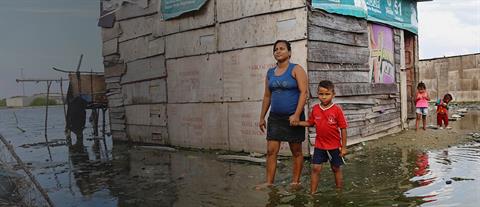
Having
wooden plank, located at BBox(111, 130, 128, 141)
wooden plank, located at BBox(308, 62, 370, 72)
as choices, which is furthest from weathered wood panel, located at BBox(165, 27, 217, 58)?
wooden plank, located at BBox(111, 130, 128, 141)

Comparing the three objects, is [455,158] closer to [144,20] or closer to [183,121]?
[183,121]

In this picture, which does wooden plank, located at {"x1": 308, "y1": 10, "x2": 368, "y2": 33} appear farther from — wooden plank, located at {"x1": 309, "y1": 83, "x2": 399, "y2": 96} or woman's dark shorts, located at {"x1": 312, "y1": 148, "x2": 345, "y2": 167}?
woman's dark shorts, located at {"x1": 312, "y1": 148, "x2": 345, "y2": 167}

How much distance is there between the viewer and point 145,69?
10.6 meters

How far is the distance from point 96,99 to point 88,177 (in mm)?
8460

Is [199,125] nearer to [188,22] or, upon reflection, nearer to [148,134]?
[148,134]

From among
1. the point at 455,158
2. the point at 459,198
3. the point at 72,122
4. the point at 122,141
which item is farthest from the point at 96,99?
the point at 459,198

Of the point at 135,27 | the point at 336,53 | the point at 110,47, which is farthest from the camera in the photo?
the point at 110,47

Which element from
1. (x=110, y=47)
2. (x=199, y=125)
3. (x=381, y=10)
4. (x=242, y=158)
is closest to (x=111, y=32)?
(x=110, y=47)

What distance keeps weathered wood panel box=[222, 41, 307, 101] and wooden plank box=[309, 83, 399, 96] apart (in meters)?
0.98

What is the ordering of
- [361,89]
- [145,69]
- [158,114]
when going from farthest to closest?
[145,69] → [158,114] → [361,89]

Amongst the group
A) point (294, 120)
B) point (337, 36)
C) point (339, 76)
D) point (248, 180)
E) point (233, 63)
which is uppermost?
point (337, 36)

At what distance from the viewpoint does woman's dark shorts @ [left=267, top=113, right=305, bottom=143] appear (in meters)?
5.16

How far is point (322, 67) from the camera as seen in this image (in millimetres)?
7742

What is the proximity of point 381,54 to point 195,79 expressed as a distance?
4253 millimetres
